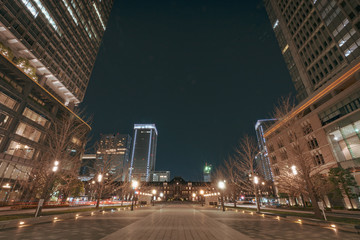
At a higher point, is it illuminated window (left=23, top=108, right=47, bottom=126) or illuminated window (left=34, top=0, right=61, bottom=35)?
illuminated window (left=34, top=0, right=61, bottom=35)

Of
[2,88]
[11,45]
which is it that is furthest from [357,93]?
[11,45]

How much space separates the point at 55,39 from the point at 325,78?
269ft

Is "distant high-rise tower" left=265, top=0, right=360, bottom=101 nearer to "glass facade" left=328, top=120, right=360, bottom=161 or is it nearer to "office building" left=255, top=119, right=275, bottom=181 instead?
"glass facade" left=328, top=120, right=360, bottom=161

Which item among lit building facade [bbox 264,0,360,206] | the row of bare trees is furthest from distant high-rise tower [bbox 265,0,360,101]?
the row of bare trees

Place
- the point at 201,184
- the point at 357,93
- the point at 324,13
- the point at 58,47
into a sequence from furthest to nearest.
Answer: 1. the point at 201,184
2. the point at 58,47
3. the point at 324,13
4. the point at 357,93

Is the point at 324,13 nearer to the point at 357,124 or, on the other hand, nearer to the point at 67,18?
the point at 357,124

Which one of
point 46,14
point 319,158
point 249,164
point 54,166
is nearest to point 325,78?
point 319,158

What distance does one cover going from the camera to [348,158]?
2864cm

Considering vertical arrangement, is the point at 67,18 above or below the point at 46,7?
above

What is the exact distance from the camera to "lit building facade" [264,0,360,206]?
28.1 m

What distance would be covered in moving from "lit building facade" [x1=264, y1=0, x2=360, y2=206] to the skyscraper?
61552mm

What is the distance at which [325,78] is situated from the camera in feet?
145

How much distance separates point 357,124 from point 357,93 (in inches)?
205

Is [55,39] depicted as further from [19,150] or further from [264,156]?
[264,156]
